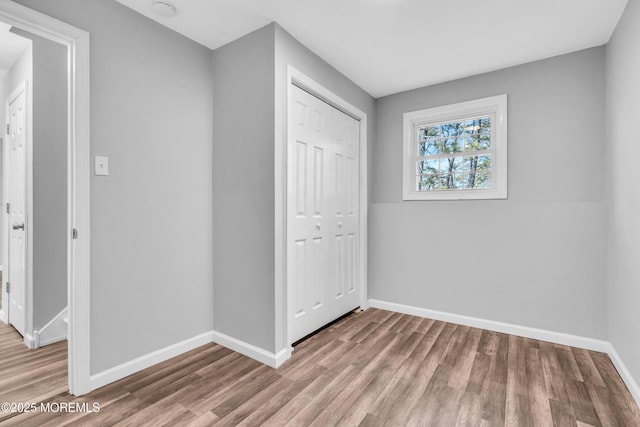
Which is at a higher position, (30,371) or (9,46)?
(9,46)

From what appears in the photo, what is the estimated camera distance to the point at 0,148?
5469mm

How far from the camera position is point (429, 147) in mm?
3436

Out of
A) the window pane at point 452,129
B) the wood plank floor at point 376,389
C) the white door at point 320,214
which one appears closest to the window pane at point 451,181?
the window pane at point 452,129

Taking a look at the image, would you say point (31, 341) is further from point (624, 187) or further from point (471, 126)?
point (624, 187)

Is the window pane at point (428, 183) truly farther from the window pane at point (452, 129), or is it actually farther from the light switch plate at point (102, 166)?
the light switch plate at point (102, 166)

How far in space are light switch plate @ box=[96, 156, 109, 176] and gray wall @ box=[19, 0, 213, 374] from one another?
0.03 m

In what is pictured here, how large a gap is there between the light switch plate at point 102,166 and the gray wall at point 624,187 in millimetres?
3176

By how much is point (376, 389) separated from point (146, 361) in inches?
61.2

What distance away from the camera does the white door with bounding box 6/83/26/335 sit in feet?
8.55

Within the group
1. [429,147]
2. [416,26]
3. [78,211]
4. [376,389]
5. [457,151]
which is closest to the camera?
[78,211]

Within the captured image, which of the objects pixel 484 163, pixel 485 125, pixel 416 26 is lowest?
pixel 484 163

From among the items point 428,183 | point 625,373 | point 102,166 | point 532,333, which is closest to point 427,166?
point 428,183

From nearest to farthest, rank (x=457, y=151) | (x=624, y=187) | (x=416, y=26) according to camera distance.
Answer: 1. (x=624, y=187)
2. (x=416, y=26)
3. (x=457, y=151)

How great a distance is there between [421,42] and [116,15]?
2.17 m
